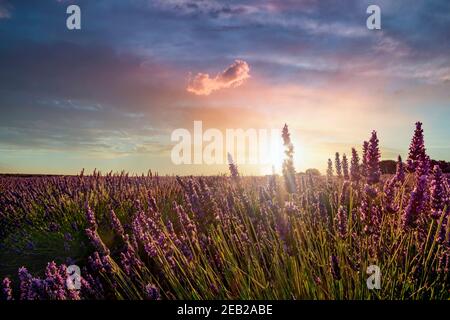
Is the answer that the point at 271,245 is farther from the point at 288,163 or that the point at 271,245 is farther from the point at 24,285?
the point at 24,285

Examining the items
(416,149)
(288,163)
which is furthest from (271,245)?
(416,149)

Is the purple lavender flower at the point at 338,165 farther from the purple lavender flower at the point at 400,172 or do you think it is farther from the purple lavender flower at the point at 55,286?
the purple lavender flower at the point at 55,286

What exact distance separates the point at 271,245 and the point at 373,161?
1126mm

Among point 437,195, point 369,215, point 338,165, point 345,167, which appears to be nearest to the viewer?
point 437,195

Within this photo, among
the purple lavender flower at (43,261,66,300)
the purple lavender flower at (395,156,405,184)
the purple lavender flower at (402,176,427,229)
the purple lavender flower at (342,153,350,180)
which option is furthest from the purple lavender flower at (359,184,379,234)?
the purple lavender flower at (43,261,66,300)

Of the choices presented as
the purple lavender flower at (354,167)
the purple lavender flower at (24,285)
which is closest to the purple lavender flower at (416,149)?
the purple lavender flower at (354,167)

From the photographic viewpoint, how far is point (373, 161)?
2.68m

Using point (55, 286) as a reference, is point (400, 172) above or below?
above

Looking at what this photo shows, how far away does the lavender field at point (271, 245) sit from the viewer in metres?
2.49

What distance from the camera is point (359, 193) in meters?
3.54

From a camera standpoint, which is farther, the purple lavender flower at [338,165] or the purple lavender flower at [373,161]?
the purple lavender flower at [338,165]

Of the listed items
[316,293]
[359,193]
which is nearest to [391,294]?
[316,293]

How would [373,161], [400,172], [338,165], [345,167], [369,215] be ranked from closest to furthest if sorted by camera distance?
[373,161]
[369,215]
[400,172]
[345,167]
[338,165]

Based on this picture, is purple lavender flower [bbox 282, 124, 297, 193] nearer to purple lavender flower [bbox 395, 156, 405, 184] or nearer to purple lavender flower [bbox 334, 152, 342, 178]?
purple lavender flower [bbox 395, 156, 405, 184]
